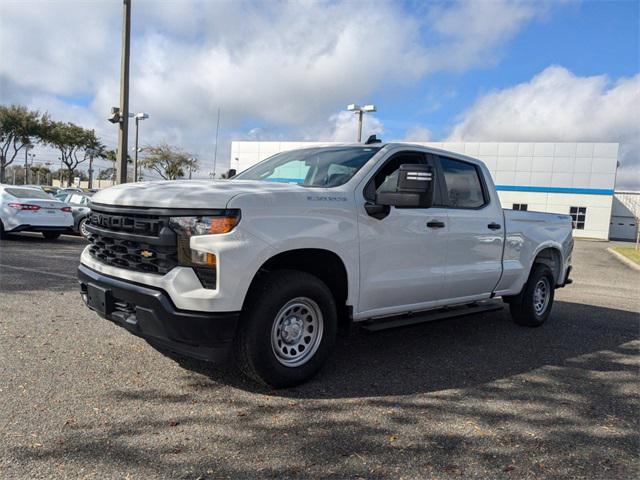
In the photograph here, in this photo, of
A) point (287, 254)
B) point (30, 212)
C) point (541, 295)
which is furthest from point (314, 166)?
point (30, 212)

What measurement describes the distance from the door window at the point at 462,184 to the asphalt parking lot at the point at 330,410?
1.54 meters

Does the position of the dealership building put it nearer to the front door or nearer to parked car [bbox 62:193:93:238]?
parked car [bbox 62:193:93:238]

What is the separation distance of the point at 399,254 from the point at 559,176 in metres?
39.6

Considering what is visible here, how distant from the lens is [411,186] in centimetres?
407

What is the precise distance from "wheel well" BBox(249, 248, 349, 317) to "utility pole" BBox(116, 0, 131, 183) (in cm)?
1008

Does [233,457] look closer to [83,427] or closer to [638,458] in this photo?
[83,427]

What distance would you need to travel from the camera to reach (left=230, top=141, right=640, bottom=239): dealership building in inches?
1531

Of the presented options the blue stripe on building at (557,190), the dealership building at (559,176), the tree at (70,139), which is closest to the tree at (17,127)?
the tree at (70,139)

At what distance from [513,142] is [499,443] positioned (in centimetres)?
4067

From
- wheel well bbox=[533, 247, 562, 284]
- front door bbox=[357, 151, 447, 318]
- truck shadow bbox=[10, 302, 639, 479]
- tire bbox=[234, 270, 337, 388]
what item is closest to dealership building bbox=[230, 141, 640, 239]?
wheel well bbox=[533, 247, 562, 284]

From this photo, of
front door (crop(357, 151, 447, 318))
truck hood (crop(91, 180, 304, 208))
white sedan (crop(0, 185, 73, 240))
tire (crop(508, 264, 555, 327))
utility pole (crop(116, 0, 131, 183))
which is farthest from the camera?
utility pole (crop(116, 0, 131, 183))

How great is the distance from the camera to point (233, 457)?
9.50ft

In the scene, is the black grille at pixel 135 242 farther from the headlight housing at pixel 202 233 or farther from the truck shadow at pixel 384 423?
the truck shadow at pixel 384 423

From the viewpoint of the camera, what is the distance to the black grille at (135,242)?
354 cm
